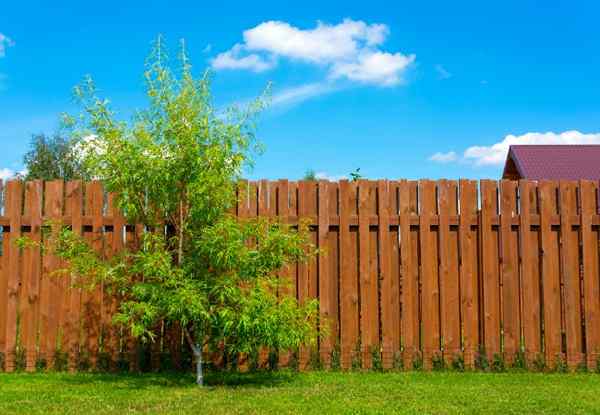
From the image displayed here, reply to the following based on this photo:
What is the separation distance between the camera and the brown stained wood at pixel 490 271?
24.2ft

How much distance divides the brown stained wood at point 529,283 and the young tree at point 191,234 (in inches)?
103

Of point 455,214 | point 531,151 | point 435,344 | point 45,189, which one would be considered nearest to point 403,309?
point 435,344

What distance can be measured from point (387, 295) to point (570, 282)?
211 cm

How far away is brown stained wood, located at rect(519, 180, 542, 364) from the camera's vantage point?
24.4 ft

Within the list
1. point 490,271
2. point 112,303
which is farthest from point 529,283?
point 112,303

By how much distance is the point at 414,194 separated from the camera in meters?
7.37

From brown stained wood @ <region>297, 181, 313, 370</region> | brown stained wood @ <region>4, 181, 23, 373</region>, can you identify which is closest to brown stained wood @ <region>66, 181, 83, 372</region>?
brown stained wood @ <region>4, 181, 23, 373</region>

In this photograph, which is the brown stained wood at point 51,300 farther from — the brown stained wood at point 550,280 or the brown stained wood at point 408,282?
the brown stained wood at point 550,280

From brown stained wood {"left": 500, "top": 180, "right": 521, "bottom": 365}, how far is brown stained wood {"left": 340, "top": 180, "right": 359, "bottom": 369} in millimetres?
1664

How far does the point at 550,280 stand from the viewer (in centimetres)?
752

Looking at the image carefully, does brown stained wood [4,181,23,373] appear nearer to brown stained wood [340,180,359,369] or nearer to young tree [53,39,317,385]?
young tree [53,39,317,385]

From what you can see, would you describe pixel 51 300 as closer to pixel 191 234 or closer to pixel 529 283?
pixel 191 234

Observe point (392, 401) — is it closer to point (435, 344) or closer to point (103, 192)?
point (435, 344)

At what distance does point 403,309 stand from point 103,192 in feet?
11.5
